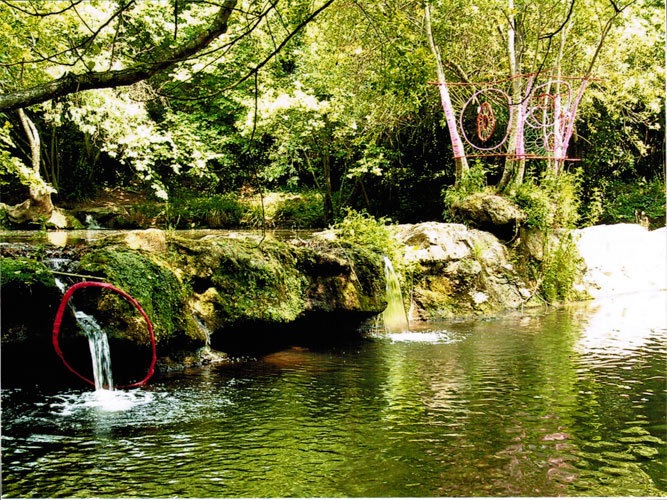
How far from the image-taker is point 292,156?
21.1 metres

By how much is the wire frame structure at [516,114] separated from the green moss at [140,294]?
7425 millimetres

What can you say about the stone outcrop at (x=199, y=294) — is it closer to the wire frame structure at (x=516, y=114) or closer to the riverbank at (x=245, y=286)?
the riverbank at (x=245, y=286)

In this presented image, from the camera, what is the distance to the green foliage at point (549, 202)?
13852 mm

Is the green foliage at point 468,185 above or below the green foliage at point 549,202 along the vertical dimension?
above

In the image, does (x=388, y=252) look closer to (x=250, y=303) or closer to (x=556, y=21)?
(x=250, y=303)

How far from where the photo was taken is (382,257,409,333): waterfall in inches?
417

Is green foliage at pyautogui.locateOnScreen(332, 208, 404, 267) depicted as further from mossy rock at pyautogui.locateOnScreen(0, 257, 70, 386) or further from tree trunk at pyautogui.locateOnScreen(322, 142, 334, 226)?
tree trunk at pyautogui.locateOnScreen(322, 142, 334, 226)

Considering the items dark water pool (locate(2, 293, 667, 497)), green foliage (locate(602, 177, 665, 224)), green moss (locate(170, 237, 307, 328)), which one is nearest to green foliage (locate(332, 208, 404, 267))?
green moss (locate(170, 237, 307, 328))

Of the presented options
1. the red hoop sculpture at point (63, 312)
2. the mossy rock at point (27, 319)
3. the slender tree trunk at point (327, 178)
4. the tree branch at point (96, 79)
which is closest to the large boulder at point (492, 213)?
the slender tree trunk at point (327, 178)

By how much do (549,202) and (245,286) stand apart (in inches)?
329

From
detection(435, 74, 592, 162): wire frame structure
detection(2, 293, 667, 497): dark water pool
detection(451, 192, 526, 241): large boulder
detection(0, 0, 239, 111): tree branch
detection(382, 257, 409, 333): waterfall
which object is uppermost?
detection(435, 74, 592, 162): wire frame structure

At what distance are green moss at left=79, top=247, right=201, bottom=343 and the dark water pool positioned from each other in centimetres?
63

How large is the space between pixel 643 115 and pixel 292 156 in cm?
1116

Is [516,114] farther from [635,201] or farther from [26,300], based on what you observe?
[26,300]
